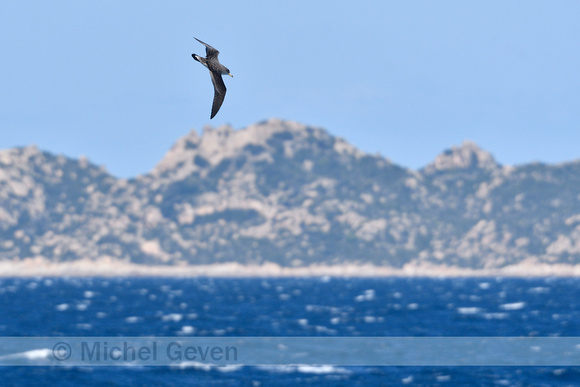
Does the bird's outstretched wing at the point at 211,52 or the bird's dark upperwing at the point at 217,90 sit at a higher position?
the bird's outstretched wing at the point at 211,52

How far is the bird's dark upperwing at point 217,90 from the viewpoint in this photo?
108ft

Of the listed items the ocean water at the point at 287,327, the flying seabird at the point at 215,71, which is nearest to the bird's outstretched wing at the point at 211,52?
the flying seabird at the point at 215,71

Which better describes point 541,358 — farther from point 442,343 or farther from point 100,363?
point 100,363

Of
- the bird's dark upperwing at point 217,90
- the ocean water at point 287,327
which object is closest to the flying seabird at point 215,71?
the bird's dark upperwing at point 217,90

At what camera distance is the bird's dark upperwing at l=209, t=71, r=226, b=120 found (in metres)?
33.0

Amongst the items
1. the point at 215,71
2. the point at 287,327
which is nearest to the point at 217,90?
the point at 215,71

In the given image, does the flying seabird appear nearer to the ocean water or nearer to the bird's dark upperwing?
the bird's dark upperwing

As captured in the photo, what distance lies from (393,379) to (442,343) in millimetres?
26144

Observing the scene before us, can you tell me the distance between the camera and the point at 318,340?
357 ft

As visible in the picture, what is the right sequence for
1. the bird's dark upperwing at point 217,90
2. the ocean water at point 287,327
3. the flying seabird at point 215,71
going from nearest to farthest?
1. the bird's dark upperwing at point 217,90
2. the flying seabird at point 215,71
3. the ocean water at point 287,327

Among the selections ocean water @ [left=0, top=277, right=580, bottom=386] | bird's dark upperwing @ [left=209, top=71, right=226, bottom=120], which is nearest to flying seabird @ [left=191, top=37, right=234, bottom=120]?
bird's dark upperwing @ [left=209, top=71, right=226, bottom=120]

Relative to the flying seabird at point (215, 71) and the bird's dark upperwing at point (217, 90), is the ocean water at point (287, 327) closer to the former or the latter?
the flying seabird at point (215, 71)

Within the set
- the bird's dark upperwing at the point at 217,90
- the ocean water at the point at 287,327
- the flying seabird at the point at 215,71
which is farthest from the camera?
the ocean water at the point at 287,327

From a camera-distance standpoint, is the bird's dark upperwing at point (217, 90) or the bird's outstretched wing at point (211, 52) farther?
the bird's outstretched wing at point (211, 52)
